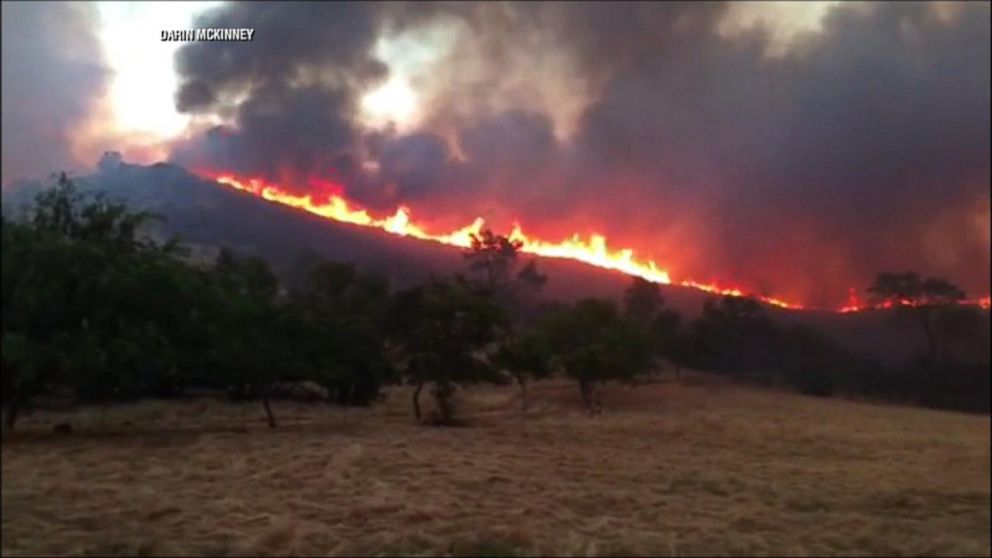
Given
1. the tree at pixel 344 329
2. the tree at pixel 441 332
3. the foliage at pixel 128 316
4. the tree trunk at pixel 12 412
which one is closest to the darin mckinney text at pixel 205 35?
the foliage at pixel 128 316

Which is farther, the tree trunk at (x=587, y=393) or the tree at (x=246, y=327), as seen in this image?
the tree trunk at (x=587, y=393)

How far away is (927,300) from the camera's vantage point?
107ft

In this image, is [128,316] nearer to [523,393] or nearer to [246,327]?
[246,327]

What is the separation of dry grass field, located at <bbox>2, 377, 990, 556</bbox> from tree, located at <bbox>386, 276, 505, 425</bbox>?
278 centimetres

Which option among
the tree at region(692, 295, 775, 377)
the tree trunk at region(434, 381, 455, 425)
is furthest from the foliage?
the tree at region(692, 295, 775, 377)

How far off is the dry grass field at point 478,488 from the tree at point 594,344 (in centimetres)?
1138

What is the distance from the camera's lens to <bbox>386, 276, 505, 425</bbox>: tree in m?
28.8

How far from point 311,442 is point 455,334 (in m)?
10.3

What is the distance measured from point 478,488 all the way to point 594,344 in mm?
24294

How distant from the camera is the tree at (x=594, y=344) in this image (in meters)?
37.6

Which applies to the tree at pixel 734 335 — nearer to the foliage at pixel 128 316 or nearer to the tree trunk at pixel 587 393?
the tree trunk at pixel 587 393

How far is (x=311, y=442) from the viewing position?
19.5 metres

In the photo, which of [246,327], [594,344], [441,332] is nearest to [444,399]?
[441,332]

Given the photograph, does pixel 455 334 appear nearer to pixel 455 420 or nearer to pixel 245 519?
pixel 455 420
